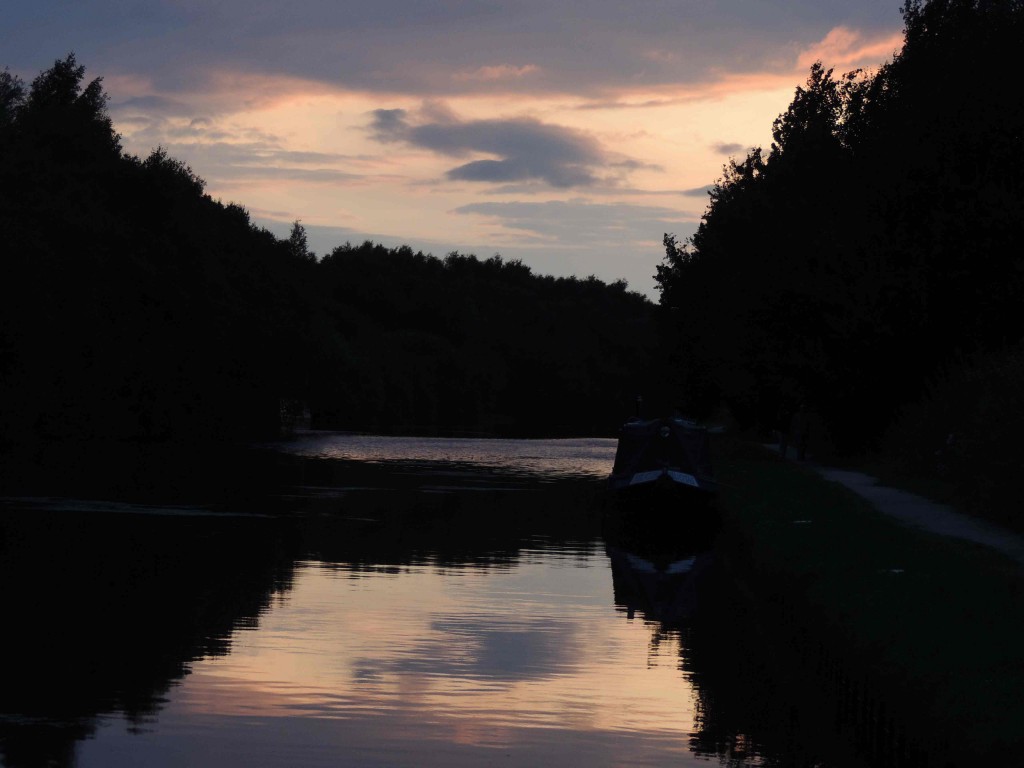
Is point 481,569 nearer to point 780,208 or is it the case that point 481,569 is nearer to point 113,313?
point 780,208

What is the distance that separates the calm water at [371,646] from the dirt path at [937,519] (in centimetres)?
349

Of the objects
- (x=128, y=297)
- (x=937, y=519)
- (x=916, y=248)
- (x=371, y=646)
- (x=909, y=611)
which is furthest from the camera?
(x=128, y=297)

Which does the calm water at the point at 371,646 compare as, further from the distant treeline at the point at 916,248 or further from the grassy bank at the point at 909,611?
the distant treeline at the point at 916,248

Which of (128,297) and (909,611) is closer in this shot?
(909,611)

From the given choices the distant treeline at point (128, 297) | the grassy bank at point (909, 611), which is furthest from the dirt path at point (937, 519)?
the distant treeline at point (128, 297)

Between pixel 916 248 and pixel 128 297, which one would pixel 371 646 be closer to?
pixel 916 248

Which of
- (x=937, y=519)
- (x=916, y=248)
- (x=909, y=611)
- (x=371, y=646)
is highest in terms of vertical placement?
(x=916, y=248)

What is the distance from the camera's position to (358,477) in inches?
2306

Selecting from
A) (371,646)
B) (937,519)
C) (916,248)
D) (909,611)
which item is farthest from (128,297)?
(909,611)

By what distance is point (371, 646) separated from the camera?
18.6 metres

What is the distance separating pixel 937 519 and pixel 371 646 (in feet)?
48.8

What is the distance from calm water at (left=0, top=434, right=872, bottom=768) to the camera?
13.5 metres

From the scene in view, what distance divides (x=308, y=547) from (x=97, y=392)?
55.0 m

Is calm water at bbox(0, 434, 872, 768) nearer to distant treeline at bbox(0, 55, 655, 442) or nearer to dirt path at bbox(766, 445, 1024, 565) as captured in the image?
dirt path at bbox(766, 445, 1024, 565)
